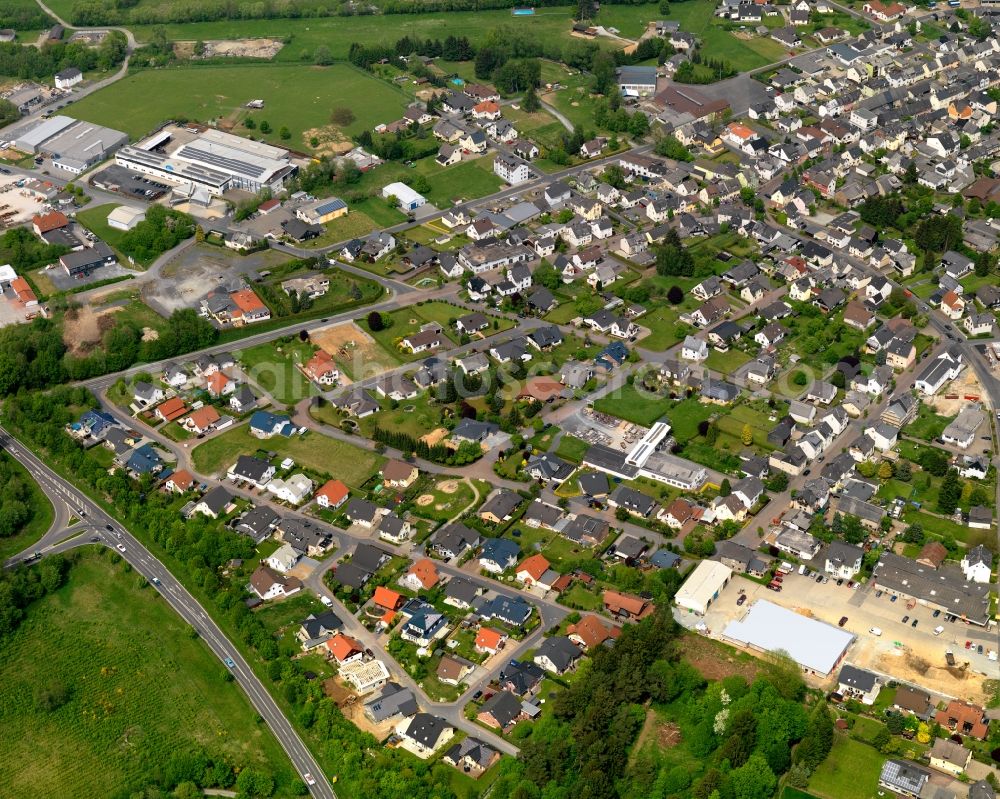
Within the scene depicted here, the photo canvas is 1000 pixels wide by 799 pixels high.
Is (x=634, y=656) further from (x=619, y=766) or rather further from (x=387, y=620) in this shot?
(x=387, y=620)

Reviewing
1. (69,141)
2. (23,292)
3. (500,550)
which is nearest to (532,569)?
(500,550)

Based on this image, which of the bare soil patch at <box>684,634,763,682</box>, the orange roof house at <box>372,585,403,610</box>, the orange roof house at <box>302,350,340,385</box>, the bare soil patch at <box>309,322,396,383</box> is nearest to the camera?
the bare soil patch at <box>684,634,763,682</box>

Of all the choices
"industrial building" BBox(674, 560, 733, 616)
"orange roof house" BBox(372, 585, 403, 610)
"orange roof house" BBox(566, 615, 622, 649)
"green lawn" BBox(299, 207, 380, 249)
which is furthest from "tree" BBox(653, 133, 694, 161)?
"orange roof house" BBox(372, 585, 403, 610)

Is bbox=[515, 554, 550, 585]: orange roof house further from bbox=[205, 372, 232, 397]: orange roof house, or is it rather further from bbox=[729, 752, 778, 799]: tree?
bbox=[205, 372, 232, 397]: orange roof house

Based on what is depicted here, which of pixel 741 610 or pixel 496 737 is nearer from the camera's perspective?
pixel 496 737

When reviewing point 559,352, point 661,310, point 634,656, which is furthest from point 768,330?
point 634,656

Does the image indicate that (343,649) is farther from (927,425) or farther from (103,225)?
(103,225)
